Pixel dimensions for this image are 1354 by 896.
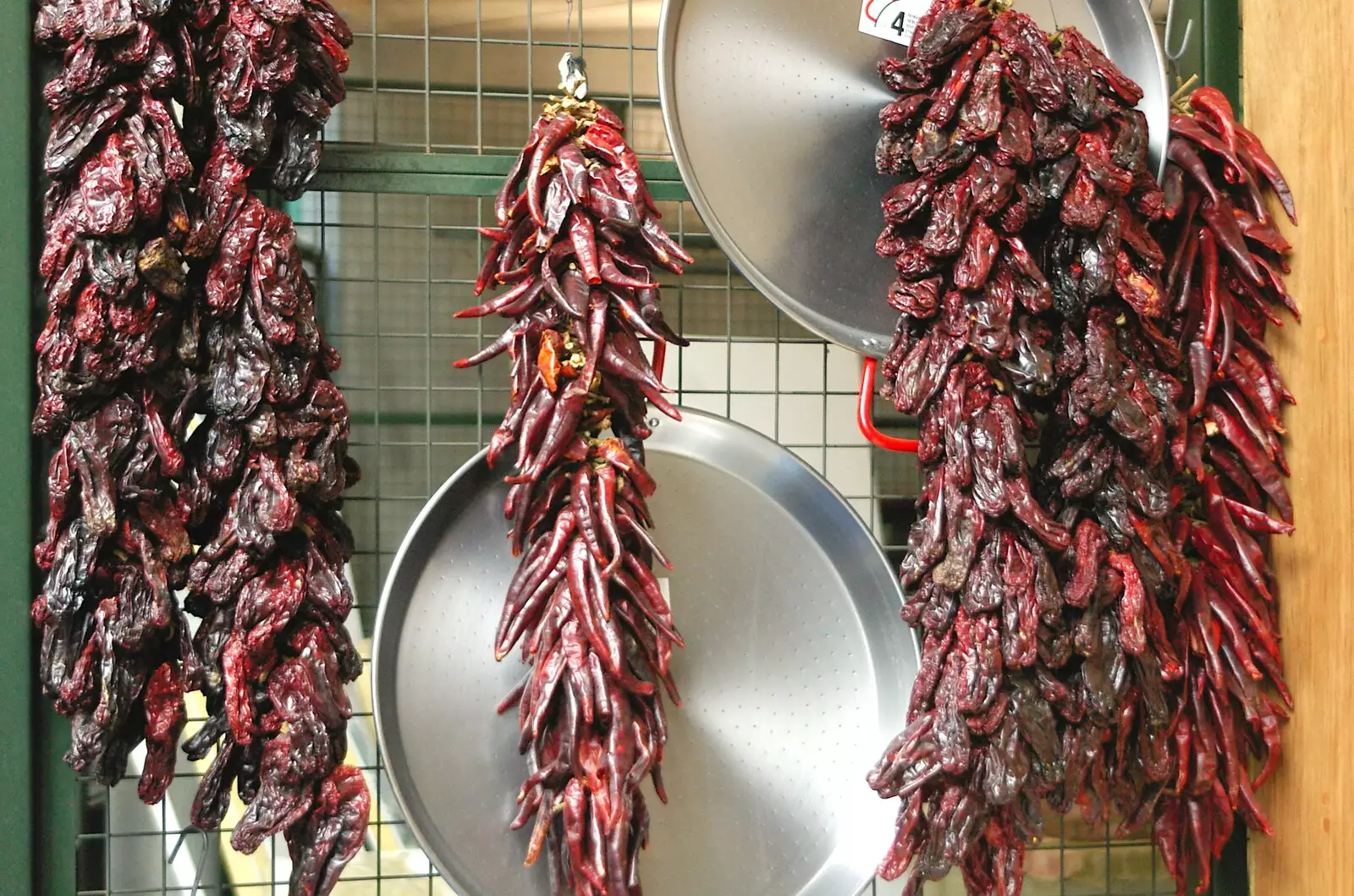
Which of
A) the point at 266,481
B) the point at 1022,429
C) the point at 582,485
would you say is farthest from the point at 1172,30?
the point at 266,481

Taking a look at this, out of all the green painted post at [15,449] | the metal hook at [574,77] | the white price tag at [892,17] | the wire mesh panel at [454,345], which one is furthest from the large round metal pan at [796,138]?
the green painted post at [15,449]

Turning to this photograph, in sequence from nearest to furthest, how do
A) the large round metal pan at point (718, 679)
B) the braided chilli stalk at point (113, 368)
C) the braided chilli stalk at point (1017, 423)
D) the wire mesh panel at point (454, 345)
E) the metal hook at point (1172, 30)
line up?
the braided chilli stalk at point (113, 368), the braided chilli stalk at point (1017, 423), the large round metal pan at point (718, 679), the metal hook at point (1172, 30), the wire mesh panel at point (454, 345)

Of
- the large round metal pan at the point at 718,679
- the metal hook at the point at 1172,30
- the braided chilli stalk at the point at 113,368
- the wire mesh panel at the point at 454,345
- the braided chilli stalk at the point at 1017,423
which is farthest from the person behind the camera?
the wire mesh panel at the point at 454,345

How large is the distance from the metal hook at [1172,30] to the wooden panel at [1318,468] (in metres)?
0.13

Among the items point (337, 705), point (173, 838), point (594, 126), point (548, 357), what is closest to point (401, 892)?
point (173, 838)

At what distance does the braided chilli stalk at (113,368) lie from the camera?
1.28 meters

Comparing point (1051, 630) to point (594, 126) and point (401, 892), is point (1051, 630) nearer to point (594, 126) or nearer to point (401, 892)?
point (594, 126)

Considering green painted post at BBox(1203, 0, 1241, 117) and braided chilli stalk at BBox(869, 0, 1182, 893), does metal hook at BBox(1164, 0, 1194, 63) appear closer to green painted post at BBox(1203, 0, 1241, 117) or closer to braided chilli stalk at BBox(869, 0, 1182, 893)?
green painted post at BBox(1203, 0, 1241, 117)

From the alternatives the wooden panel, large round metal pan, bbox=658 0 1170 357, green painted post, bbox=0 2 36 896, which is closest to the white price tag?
large round metal pan, bbox=658 0 1170 357

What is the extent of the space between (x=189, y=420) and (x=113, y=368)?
4.4 inches

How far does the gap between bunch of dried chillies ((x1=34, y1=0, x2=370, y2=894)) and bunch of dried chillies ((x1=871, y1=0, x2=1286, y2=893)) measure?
0.74m

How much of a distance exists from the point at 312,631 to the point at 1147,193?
1.23 meters

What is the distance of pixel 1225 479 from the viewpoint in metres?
1.60

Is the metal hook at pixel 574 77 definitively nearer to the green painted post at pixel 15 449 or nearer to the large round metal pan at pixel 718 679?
the large round metal pan at pixel 718 679
